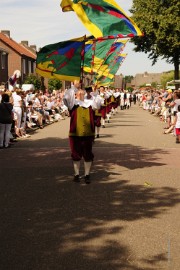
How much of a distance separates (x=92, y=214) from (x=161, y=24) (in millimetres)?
37129

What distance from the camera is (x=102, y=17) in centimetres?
991

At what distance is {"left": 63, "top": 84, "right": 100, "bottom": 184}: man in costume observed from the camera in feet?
25.8

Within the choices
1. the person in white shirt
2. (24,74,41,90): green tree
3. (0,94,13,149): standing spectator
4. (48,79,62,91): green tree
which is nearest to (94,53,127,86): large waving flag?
the person in white shirt

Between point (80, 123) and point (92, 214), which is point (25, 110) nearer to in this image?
point (80, 123)

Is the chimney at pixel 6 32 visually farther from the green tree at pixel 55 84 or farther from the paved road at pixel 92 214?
the paved road at pixel 92 214

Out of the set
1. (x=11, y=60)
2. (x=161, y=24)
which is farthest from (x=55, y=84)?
(x=161, y=24)

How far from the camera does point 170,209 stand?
606 cm

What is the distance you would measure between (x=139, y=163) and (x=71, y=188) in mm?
2999

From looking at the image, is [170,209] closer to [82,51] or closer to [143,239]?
[143,239]

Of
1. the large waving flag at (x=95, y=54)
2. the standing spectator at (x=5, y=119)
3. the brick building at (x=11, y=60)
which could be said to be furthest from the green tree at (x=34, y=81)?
the standing spectator at (x=5, y=119)

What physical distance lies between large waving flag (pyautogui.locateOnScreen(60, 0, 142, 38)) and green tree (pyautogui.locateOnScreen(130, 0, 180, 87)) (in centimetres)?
3163

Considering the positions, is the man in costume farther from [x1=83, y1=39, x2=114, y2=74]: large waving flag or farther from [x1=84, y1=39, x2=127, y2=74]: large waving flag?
[x1=83, y1=39, x2=114, y2=74]: large waving flag

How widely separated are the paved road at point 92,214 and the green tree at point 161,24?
31.7 meters

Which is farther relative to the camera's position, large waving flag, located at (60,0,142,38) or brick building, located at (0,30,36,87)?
brick building, located at (0,30,36,87)
